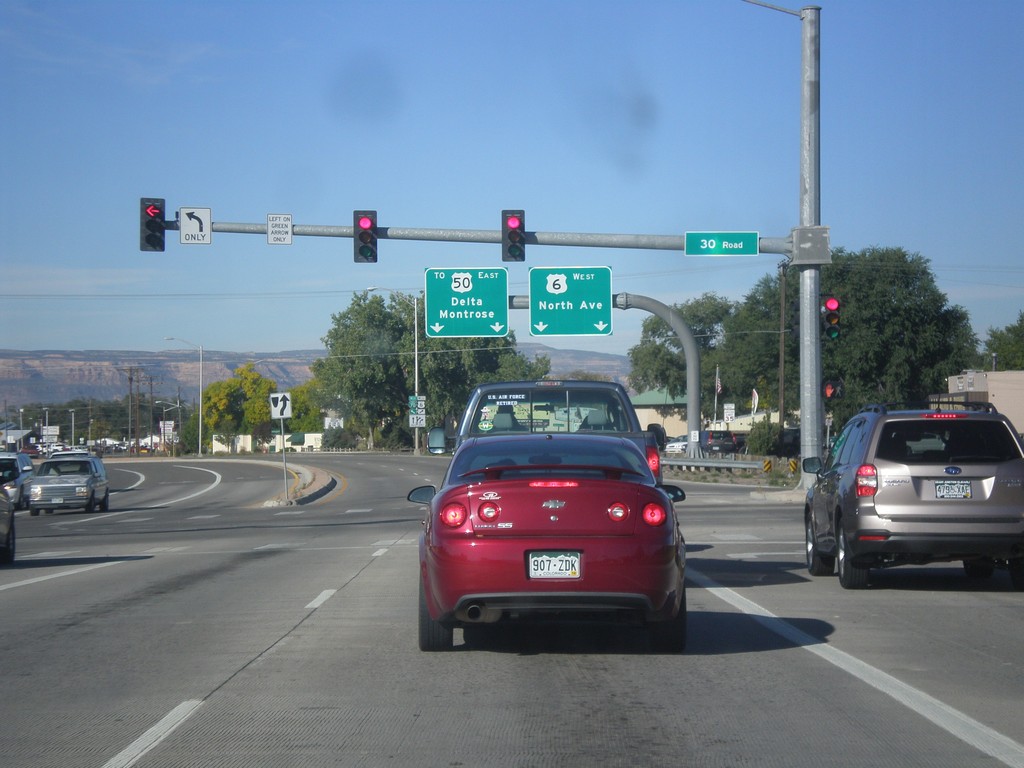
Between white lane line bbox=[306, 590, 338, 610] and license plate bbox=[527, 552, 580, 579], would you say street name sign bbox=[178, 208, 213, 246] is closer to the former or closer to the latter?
white lane line bbox=[306, 590, 338, 610]

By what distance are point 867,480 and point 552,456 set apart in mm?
4407

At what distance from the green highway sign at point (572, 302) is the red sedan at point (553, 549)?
2885 cm

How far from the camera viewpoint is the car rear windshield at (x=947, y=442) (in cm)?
1183

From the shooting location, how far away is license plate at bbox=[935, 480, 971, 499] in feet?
38.4

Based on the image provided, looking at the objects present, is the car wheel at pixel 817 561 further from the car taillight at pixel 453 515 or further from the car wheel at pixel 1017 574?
the car taillight at pixel 453 515

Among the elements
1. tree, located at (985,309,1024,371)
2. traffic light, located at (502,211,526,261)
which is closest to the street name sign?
traffic light, located at (502,211,526,261)

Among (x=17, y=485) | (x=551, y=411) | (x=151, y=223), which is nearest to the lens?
(x=551, y=411)

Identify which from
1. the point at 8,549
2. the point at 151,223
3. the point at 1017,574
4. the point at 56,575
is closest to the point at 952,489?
the point at 1017,574

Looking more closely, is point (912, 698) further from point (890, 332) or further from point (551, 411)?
point (890, 332)

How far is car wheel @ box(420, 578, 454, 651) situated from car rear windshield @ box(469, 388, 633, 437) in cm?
554

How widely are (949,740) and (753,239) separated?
20.5 metres

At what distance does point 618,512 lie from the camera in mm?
8148

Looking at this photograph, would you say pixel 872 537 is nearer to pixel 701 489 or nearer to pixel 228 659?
pixel 228 659

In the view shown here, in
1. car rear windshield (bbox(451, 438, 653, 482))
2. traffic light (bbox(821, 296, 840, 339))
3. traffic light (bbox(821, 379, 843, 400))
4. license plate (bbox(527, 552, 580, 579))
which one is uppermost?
traffic light (bbox(821, 296, 840, 339))
